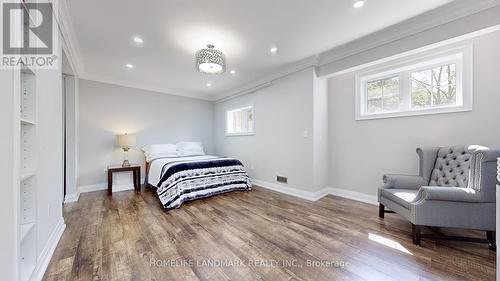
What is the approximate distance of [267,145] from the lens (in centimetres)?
423

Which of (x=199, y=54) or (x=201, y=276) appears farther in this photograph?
(x=199, y=54)

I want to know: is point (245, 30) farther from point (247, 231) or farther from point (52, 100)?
point (247, 231)

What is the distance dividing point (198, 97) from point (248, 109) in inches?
65.0

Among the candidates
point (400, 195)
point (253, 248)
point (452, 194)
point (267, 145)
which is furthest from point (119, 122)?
point (452, 194)

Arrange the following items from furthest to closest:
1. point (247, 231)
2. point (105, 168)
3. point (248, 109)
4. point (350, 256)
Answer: point (248, 109)
point (105, 168)
point (247, 231)
point (350, 256)

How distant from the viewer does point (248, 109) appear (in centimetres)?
497

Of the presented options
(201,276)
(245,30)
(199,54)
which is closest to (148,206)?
(201,276)

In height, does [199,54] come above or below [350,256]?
above

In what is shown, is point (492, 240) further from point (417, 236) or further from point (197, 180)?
point (197, 180)

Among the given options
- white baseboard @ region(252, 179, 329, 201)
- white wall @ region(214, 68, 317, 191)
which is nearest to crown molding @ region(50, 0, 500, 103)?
white wall @ region(214, 68, 317, 191)

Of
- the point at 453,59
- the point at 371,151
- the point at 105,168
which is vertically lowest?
the point at 105,168

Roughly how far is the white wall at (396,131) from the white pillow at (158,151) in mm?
3629

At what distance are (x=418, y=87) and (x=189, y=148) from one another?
474 centimetres

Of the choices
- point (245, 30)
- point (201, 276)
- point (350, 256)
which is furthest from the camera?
Result: point (245, 30)
